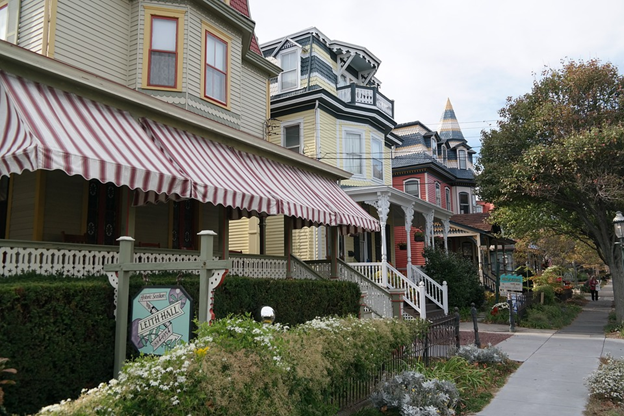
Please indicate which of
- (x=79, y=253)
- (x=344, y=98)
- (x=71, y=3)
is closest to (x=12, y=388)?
(x=79, y=253)

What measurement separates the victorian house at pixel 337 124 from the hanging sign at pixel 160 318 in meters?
13.8

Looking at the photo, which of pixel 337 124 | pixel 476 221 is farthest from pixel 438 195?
pixel 337 124

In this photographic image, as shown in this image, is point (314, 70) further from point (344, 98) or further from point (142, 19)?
point (142, 19)

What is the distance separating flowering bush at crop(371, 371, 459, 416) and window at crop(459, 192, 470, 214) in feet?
100

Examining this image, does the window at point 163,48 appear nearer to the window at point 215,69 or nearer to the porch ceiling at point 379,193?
the window at point 215,69

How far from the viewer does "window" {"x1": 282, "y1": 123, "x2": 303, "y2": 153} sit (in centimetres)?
2097

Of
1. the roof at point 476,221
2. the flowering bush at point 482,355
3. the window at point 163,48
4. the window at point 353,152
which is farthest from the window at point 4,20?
the roof at point 476,221

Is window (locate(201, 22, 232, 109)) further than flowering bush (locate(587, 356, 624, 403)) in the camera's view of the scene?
Yes

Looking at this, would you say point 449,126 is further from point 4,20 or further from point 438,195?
point 4,20

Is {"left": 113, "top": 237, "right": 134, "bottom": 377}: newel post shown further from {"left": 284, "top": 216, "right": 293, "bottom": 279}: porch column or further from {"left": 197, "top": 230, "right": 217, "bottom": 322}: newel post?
{"left": 284, "top": 216, "right": 293, "bottom": 279}: porch column

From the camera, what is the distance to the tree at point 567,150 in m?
15.8

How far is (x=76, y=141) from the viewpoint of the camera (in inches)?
255

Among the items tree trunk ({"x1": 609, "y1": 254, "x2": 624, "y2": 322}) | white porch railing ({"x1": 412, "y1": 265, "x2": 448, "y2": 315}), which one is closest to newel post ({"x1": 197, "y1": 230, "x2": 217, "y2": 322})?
white porch railing ({"x1": 412, "y1": 265, "x2": 448, "y2": 315})

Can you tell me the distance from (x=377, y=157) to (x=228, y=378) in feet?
65.3
